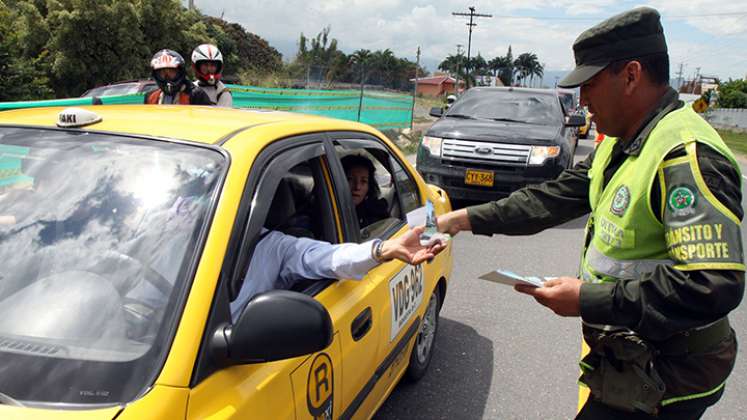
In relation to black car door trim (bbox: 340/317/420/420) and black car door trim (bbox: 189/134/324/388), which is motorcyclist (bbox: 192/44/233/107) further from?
black car door trim (bbox: 189/134/324/388)

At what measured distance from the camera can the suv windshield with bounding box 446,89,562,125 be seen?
864cm

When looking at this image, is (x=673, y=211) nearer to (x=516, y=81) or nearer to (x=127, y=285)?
(x=127, y=285)

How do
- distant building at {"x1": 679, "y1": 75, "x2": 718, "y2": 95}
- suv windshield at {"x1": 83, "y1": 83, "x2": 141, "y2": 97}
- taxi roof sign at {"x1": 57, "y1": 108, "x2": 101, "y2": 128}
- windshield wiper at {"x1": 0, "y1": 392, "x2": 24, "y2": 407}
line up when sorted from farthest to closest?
distant building at {"x1": 679, "y1": 75, "x2": 718, "y2": 95} < suv windshield at {"x1": 83, "y1": 83, "x2": 141, "y2": 97} < taxi roof sign at {"x1": 57, "y1": 108, "x2": 101, "y2": 128} < windshield wiper at {"x1": 0, "y1": 392, "x2": 24, "y2": 407}

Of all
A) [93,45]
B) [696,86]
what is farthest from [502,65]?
[93,45]

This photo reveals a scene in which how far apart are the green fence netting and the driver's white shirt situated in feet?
19.0

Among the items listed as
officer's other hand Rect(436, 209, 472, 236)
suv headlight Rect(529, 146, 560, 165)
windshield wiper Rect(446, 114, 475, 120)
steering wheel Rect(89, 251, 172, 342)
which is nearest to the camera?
steering wheel Rect(89, 251, 172, 342)

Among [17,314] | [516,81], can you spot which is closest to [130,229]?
[17,314]

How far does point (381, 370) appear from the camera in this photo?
2611mm

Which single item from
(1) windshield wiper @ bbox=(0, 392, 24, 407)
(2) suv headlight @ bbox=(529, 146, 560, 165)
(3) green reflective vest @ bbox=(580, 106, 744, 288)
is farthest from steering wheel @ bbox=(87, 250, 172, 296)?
(2) suv headlight @ bbox=(529, 146, 560, 165)

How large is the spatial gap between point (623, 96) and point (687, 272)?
0.57 meters

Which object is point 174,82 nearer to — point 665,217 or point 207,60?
point 207,60

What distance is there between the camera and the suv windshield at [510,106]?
8.64 metres

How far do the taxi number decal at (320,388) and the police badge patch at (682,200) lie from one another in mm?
1172

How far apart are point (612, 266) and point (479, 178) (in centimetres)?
598
